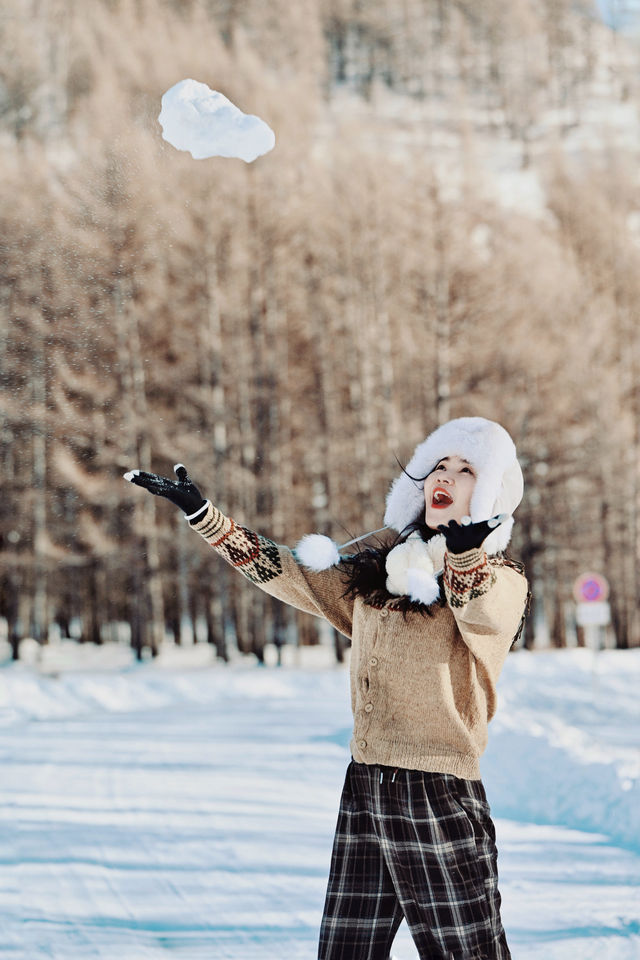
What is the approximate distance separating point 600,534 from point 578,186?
9573mm

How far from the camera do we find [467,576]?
2135mm

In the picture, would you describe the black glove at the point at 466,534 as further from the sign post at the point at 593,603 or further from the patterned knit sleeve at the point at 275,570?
the sign post at the point at 593,603

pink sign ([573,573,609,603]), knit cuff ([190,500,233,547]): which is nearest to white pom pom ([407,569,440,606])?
knit cuff ([190,500,233,547])

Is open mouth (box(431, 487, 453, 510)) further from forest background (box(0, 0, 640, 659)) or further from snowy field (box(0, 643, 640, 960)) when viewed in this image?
forest background (box(0, 0, 640, 659))

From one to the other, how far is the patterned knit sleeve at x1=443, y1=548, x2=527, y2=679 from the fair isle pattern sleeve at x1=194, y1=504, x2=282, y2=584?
1.88 ft

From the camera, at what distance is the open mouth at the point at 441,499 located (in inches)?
95.5

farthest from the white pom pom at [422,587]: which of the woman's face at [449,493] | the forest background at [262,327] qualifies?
the forest background at [262,327]

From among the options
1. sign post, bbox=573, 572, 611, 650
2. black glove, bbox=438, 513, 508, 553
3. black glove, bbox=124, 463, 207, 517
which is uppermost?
black glove, bbox=124, 463, 207, 517

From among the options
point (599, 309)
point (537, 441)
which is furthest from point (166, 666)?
point (599, 309)

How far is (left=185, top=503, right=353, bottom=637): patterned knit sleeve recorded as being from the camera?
2.58 metres

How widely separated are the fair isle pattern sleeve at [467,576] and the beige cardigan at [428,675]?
2 centimetres

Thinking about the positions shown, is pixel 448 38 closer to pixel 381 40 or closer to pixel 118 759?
pixel 381 40

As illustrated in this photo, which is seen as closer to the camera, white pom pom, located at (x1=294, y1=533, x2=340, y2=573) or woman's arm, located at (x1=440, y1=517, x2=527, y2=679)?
woman's arm, located at (x1=440, y1=517, x2=527, y2=679)

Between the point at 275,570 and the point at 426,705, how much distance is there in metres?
0.55
